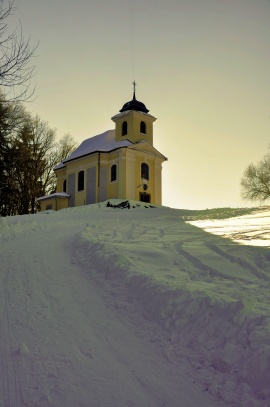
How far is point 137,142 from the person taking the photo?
32.7 metres

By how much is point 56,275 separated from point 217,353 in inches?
154

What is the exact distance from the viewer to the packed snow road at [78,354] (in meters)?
3.32

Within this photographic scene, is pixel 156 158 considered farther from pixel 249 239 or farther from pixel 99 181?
pixel 249 239

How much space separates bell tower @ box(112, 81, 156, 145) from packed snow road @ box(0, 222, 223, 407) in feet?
90.1

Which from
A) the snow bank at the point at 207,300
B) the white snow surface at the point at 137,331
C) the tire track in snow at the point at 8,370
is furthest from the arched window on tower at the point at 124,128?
the tire track in snow at the point at 8,370

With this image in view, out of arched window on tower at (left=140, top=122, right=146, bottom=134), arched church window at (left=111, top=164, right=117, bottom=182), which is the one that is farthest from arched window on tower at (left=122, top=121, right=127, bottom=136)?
arched church window at (left=111, top=164, right=117, bottom=182)

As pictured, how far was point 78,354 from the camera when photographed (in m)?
4.03

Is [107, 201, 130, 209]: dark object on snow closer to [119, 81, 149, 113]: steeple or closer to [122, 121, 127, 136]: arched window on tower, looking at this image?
[122, 121, 127, 136]: arched window on tower

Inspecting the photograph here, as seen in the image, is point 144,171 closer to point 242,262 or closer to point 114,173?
point 114,173

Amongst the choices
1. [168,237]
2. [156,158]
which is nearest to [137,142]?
[156,158]

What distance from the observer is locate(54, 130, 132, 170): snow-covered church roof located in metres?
32.0

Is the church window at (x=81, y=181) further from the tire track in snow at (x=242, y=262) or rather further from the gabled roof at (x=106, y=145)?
the tire track in snow at (x=242, y=262)

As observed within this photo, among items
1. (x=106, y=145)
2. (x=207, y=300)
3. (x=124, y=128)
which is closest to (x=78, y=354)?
(x=207, y=300)

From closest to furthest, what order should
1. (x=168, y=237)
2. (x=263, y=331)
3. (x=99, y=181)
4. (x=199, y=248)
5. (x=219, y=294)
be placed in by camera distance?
1. (x=263, y=331)
2. (x=219, y=294)
3. (x=199, y=248)
4. (x=168, y=237)
5. (x=99, y=181)
